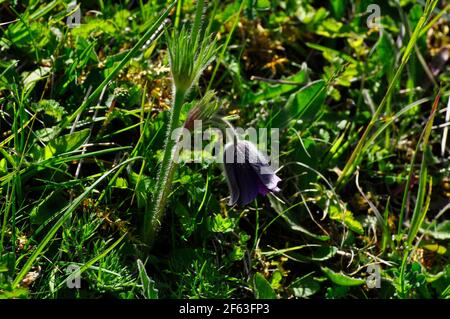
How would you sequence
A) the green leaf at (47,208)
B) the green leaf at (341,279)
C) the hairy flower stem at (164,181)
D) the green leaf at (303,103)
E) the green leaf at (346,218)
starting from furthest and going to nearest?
the green leaf at (303,103) < the green leaf at (346,218) < the green leaf at (341,279) < the green leaf at (47,208) < the hairy flower stem at (164,181)

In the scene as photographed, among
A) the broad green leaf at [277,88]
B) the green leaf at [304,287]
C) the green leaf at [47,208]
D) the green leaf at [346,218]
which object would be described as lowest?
the green leaf at [304,287]

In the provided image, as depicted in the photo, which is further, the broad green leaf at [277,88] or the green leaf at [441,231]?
the broad green leaf at [277,88]

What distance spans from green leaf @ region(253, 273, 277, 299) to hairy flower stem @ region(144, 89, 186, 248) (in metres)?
0.32

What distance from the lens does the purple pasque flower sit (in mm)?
1834

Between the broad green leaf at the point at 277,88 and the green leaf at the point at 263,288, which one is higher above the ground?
the broad green leaf at the point at 277,88

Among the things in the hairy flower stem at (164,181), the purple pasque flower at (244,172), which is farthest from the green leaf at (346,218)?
the hairy flower stem at (164,181)

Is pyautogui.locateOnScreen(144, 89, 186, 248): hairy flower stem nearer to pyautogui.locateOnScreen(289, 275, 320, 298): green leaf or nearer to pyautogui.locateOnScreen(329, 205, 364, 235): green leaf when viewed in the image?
pyautogui.locateOnScreen(289, 275, 320, 298): green leaf

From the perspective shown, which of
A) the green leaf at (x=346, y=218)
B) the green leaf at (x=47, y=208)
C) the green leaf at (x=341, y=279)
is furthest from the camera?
the green leaf at (x=346, y=218)

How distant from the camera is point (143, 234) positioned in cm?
198

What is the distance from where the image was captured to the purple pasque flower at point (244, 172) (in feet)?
6.02

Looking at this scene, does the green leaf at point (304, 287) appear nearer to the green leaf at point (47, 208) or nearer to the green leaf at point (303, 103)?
the green leaf at point (303, 103)

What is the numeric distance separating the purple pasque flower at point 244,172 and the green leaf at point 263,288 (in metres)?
0.25

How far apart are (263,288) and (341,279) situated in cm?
26
